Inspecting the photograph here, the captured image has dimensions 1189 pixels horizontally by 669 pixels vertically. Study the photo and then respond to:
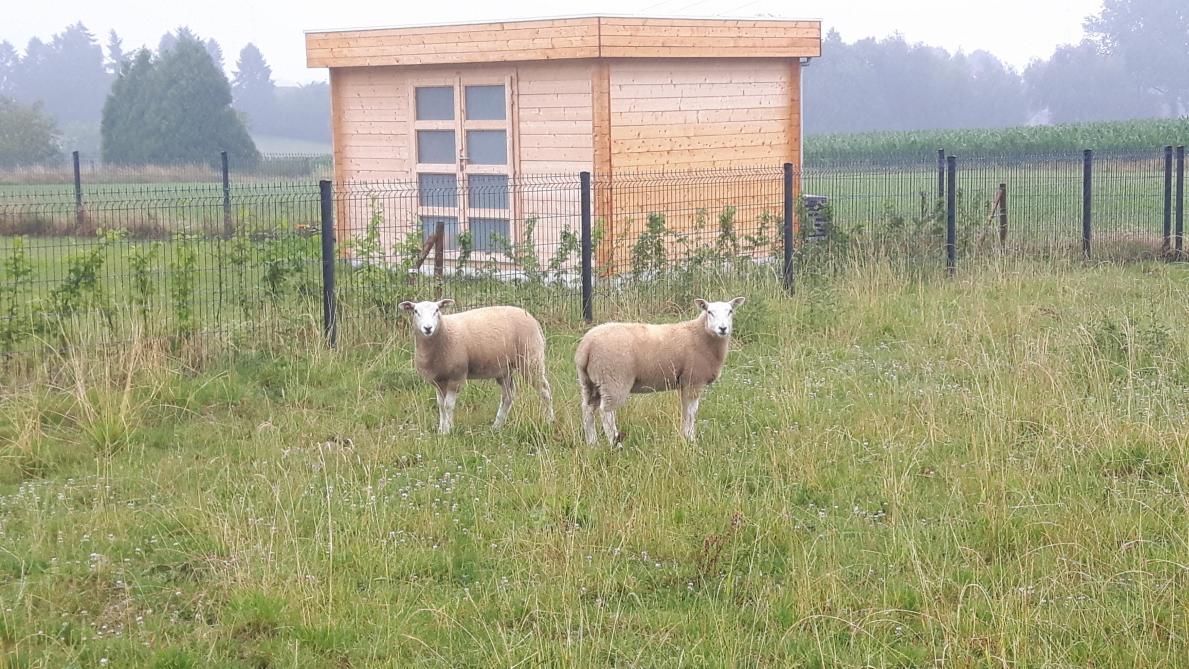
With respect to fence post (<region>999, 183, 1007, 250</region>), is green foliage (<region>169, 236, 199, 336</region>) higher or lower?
lower

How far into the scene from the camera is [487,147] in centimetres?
1759

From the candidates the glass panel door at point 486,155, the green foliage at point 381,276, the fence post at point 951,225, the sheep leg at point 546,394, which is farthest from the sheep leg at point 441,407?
the fence post at point 951,225

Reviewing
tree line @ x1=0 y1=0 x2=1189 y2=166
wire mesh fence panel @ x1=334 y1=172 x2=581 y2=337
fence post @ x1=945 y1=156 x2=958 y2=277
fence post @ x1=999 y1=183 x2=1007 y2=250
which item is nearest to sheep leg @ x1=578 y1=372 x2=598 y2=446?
wire mesh fence panel @ x1=334 y1=172 x2=581 y2=337

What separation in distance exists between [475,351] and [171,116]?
145 ft

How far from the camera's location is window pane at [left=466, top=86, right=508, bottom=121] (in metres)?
17.4

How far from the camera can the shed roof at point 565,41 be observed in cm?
1609

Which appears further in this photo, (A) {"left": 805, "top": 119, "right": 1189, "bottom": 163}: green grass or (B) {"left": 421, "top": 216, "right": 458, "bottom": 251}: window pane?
(A) {"left": 805, "top": 119, "right": 1189, "bottom": 163}: green grass

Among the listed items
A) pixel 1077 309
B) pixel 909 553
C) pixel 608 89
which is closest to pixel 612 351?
pixel 909 553

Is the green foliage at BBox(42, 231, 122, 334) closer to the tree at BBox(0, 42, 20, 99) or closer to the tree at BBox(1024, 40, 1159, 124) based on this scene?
the tree at BBox(1024, 40, 1159, 124)

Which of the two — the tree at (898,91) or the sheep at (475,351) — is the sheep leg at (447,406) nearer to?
the sheep at (475,351)

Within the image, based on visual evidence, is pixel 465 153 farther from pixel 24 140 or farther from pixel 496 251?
pixel 24 140

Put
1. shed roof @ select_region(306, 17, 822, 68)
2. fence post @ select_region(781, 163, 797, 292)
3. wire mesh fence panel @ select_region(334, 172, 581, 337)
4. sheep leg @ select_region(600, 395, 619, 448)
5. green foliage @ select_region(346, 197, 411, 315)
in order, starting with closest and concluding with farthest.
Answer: sheep leg @ select_region(600, 395, 619, 448) < green foliage @ select_region(346, 197, 411, 315) < wire mesh fence panel @ select_region(334, 172, 581, 337) < fence post @ select_region(781, 163, 797, 292) < shed roof @ select_region(306, 17, 822, 68)

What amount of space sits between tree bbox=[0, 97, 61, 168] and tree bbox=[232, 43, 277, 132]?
2507 inches

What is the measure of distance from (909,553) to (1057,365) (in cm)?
402
